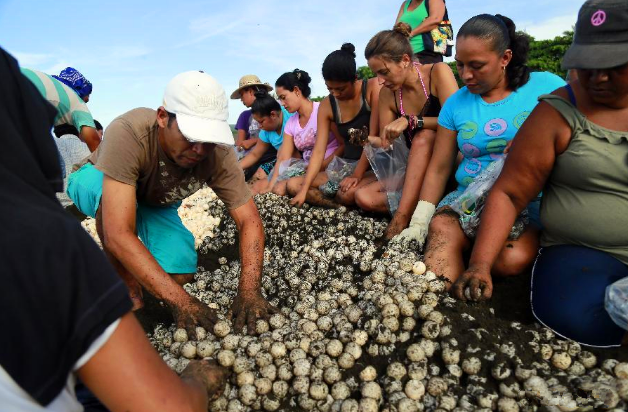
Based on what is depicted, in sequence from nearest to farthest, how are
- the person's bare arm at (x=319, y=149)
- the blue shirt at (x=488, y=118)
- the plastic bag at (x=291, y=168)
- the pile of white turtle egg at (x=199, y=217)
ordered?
the blue shirt at (x=488, y=118) → the pile of white turtle egg at (x=199, y=217) → the person's bare arm at (x=319, y=149) → the plastic bag at (x=291, y=168)

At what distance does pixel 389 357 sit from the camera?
2.46m

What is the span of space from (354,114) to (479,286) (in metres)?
3.13

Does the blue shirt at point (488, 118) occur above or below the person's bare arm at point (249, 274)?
above

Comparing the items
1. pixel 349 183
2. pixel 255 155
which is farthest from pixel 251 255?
pixel 255 155

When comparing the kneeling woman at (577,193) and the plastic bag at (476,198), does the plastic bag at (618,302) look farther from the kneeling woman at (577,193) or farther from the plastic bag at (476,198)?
the plastic bag at (476,198)

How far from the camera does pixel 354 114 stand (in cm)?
534

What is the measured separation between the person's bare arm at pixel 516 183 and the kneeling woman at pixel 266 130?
4261 millimetres

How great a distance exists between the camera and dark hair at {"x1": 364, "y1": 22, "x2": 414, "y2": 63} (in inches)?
161

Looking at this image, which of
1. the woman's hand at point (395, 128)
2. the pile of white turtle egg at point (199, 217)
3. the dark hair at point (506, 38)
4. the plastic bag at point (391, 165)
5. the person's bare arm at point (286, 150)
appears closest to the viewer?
the dark hair at point (506, 38)

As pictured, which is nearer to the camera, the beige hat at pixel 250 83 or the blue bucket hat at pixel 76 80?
the blue bucket hat at pixel 76 80

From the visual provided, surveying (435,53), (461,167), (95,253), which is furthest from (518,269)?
(435,53)

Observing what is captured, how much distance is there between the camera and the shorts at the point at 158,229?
3916mm

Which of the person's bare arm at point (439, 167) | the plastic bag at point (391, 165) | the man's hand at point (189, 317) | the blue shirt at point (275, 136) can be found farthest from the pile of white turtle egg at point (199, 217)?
the person's bare arm at point (439, 167)

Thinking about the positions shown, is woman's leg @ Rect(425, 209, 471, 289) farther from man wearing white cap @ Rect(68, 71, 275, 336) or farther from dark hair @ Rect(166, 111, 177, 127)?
dark hair @ Rect(166, 111, 177, 127)
